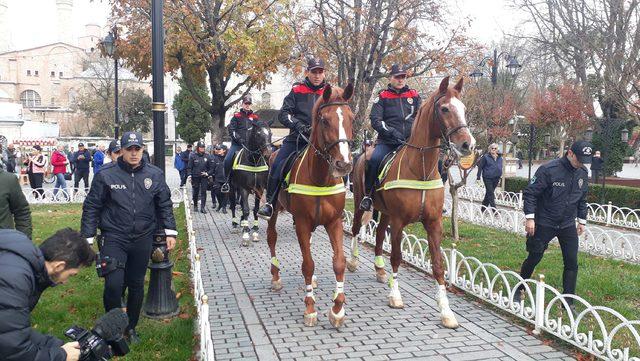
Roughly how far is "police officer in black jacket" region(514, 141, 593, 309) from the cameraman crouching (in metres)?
5.25

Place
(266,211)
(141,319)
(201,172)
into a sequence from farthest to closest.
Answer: (201,172), (266,211), (141,319)

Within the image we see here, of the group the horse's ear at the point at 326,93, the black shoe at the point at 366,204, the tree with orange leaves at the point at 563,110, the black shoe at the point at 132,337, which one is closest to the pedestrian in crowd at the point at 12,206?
the black shoe at the point at 132,337

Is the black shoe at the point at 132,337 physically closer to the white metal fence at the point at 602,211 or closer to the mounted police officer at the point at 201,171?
the mounted police officer at the point at 201,171

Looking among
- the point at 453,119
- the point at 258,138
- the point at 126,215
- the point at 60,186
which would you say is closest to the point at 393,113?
the point at 453,119

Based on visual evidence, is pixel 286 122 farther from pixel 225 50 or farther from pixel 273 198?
pixel 225 50

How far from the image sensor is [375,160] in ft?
25.2

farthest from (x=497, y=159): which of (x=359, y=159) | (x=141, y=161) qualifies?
(x=141, y=161)

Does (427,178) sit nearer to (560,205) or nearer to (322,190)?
(322,190)

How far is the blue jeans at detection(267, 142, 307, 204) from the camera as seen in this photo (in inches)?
283

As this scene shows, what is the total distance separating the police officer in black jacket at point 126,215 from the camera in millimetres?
5219

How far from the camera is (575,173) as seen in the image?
636 cm

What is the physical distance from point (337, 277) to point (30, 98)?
290 ft

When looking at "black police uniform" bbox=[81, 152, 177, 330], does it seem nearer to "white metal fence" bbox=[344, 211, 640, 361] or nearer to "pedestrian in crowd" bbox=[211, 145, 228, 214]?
"white metal fence" bbox=[344, 211, 640, 361]

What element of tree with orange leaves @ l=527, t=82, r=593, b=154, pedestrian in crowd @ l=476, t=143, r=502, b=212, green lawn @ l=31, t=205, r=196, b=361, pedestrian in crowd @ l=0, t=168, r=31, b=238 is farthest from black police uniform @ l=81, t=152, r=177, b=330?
tree with orange leaves @ l=527, t=82, r=593, b=154
